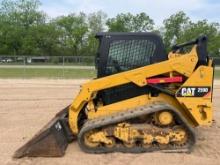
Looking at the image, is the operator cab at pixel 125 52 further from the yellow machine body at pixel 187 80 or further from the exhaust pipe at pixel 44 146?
the exhaust pipe at pixel 44 146

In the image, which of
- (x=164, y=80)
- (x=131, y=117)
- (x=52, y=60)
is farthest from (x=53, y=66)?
(x=131, y=117)

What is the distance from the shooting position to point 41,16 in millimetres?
88062

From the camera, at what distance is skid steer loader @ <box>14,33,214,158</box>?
756 centimetres

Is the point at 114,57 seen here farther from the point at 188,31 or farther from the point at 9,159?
the point at 188,31

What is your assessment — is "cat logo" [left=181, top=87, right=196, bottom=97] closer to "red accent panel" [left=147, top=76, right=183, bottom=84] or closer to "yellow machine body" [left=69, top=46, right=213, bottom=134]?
"yellow machine body" [left=69, top=46, right=213, bottom=134]

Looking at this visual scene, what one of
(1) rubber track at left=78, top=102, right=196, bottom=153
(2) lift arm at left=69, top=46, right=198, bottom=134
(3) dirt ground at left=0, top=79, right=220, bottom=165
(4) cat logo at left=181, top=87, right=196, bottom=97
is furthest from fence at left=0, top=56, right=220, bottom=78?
(1) rubber track at left=78, top=102, right=196, bottom=153

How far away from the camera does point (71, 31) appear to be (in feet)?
268

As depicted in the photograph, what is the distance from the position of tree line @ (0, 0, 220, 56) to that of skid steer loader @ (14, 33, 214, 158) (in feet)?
204

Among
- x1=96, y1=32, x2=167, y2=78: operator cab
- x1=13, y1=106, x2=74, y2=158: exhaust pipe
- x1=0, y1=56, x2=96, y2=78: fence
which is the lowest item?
x1=0, y1=56, x2=96, y2=78: fence

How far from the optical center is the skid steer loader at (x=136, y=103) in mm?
7559

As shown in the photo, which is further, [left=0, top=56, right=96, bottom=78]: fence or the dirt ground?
[left=0, top=56, right=96, bottom=78]: fence

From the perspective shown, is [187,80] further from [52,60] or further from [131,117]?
[52,60]

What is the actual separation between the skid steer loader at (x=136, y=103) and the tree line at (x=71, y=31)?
62173 millimetres

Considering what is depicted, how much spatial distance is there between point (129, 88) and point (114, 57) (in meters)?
0.65
